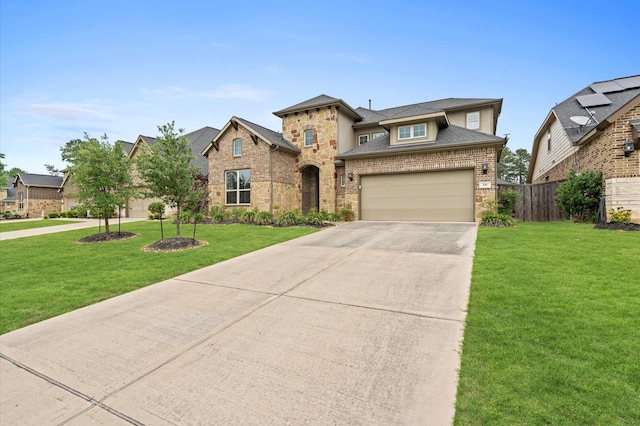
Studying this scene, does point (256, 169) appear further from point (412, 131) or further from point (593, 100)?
point (593, 100)

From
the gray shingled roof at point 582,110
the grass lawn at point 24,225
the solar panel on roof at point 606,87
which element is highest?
the solar panel on roof at point 606,87

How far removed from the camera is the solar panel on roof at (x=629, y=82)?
16333 millimetres

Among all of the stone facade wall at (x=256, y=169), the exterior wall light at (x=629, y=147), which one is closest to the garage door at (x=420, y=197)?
the stone facade wall at (x=256, y=169)

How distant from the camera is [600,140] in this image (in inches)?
438

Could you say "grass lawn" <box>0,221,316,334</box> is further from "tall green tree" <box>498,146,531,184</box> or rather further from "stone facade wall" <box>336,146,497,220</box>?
"tall green tree" <box>498,146,531,184</box>

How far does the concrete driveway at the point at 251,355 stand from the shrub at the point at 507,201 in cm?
1031

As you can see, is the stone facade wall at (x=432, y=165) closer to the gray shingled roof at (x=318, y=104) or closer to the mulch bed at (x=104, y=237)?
A: the gray shingled roof at (x=318, y=104)

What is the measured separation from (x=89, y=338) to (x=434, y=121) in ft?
49.3

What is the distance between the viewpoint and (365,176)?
50.5 feet

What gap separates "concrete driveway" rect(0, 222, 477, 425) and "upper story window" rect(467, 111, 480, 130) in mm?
15111

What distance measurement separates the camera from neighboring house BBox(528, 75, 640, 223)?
31.8ft

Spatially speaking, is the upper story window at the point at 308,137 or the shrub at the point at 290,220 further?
the upper story window at the point at 308,137

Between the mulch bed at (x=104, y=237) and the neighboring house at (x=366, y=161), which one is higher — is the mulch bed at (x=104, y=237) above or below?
below

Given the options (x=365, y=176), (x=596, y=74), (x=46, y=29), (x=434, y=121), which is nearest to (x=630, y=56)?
(x=596, y=74)
